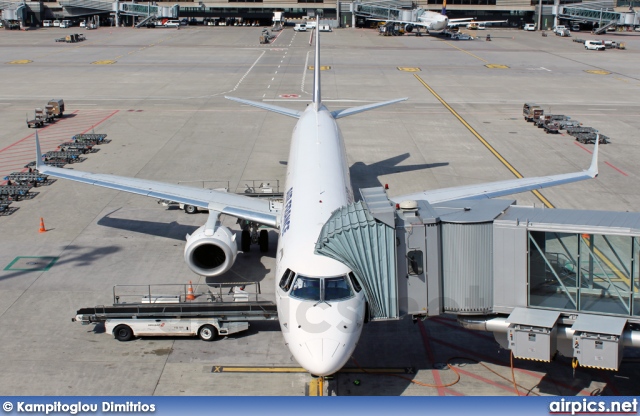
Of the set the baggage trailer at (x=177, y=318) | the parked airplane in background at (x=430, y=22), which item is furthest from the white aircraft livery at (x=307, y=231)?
the parked airplane in background at (x=430, y=22)

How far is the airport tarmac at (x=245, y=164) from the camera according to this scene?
2250 centimetres

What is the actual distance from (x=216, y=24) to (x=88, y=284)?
156 metres

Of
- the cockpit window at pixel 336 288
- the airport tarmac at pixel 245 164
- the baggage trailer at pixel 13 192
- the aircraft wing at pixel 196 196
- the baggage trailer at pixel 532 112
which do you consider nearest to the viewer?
the cockpit window at pixel 336 288

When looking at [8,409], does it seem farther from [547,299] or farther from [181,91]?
[181,91]

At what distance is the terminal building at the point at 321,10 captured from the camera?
6181 inches

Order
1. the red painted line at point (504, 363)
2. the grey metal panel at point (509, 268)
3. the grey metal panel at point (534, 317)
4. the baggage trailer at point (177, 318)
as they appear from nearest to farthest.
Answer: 1. the grey metal panel at point (534, 317)
2. the grey metal panel at point (509, 268)
3. the red painted line at point (504, 363)
4. the baggage trailer at point (177, 318)

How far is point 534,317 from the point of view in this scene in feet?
65.7

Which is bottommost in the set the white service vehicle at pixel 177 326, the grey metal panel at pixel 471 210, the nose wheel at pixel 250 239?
the white service vehicle at pixel 177 326

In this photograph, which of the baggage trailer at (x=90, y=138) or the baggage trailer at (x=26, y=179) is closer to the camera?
the baggage trailer at (x=26, y=179)

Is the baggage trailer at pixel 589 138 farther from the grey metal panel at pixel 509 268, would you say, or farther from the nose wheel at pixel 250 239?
the grey metal panel at pixel 509 268

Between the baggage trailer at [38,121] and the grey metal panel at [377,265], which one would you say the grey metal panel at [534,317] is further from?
the baggage trailer at [38,121]

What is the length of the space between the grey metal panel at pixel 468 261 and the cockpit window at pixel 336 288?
273 cm

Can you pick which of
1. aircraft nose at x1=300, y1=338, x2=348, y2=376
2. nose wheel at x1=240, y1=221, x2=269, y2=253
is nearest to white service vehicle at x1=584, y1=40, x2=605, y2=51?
nose wheel at x1=240, y1=221, x2=269, y2=253

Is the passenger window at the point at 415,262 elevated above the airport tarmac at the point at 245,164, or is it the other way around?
the passenger window at the point at 415,262
